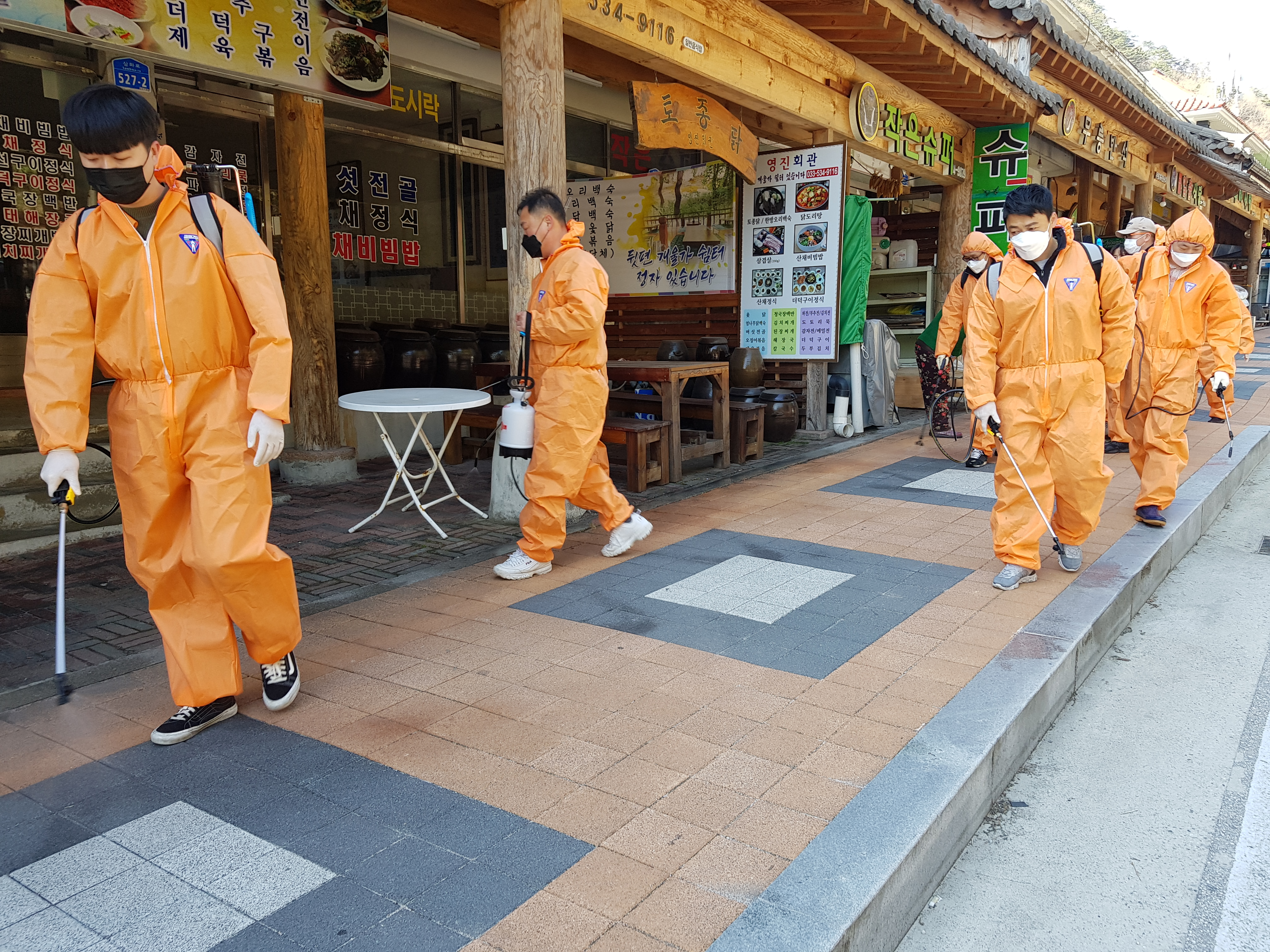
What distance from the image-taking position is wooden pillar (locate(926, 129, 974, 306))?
10859 millimetres

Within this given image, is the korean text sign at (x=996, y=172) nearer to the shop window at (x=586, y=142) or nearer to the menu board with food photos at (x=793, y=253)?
the menu board with food photos at (x=793, y=253)

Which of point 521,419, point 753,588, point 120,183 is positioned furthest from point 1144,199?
point 120,183

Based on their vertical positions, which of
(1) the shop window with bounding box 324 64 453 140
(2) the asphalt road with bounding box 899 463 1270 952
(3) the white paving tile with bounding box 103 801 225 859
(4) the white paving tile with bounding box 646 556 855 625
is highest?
(1) the shop window with bounding box 324 64 453 140

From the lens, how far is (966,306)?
24.8ft

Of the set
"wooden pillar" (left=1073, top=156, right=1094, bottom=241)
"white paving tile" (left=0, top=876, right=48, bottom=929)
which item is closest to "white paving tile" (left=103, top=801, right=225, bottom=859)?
"white paving tile" (left=0, top=876, right=48, bottom=929)

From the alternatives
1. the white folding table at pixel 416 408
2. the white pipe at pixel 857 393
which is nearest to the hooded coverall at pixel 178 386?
the white folding table at pixel 416 408

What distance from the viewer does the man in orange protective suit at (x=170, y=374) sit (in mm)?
2691

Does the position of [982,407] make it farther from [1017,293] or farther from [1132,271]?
[1132,271]

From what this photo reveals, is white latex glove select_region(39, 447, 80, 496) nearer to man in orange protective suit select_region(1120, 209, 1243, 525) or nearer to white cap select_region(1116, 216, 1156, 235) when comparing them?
man in orange protective suit select_region(1120, 209, 1243, 525)

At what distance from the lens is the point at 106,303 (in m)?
2.72

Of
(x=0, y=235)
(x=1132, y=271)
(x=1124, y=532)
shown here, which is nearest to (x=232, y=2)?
(x=0, y=235)

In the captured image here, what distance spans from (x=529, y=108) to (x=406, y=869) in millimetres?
4264

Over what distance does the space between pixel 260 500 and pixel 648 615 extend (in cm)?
179

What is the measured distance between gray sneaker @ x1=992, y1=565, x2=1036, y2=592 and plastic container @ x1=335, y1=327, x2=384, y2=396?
552 centimetres
